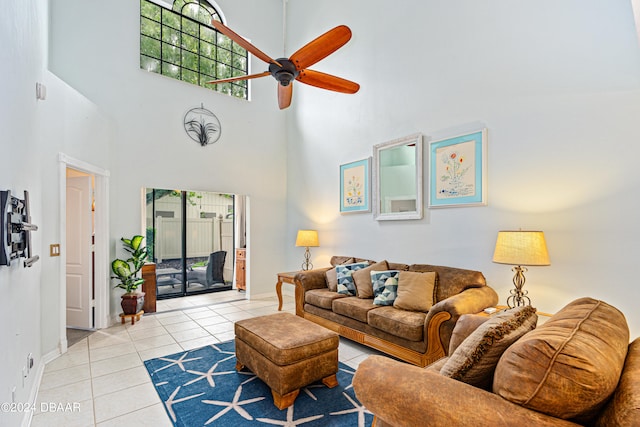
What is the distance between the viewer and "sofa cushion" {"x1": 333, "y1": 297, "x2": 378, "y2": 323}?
3.42 meters

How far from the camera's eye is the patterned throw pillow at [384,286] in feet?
11.5

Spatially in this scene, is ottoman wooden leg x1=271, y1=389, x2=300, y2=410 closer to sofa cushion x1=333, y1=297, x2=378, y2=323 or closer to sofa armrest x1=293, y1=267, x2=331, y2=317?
sofa cushion x1=333, y1=297, x2=378, y2=323

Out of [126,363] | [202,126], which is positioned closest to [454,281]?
[126,363]

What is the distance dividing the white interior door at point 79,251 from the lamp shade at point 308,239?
2.95 m

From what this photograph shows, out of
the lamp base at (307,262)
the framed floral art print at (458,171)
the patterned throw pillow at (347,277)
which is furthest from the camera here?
the lamp base at (307,262)

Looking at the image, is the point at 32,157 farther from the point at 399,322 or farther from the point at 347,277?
the point at 399,322

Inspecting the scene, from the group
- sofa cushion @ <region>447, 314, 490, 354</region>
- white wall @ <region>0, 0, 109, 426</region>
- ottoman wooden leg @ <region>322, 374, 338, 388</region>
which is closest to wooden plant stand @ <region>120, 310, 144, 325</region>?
white wall @ <region>0, 0, 109, 426</region>

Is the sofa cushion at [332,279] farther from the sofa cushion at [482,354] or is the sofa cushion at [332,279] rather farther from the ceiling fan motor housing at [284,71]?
the sofa cushion at [482,354]

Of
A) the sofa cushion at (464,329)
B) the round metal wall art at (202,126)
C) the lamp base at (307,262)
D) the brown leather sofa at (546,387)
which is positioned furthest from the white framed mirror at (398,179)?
the round metal wall art at (202,126)

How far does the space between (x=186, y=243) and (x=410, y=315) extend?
4961 millimetres

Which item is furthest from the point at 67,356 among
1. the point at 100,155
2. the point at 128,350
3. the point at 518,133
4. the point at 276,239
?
the point at 518,133

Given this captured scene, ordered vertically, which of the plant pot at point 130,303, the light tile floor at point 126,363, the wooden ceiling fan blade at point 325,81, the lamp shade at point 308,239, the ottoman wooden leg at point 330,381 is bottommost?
the light tile floor at point 126,363

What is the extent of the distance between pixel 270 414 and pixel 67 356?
2.52m

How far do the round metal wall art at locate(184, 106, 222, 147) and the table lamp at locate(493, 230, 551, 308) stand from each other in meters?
4.66
